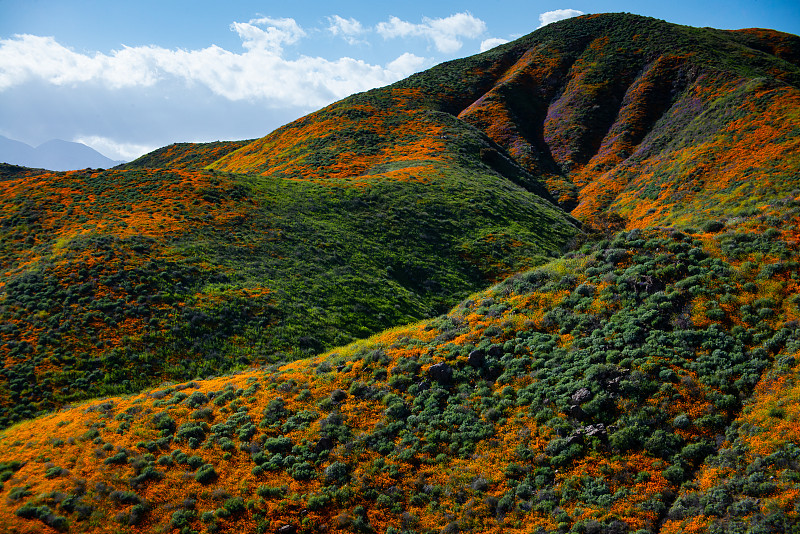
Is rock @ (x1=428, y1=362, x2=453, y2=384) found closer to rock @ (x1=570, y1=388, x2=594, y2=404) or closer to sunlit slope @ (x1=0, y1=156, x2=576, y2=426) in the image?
rock @ (x1=570, y1=388, x2=594, y2=404)

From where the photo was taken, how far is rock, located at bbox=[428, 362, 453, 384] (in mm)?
17531

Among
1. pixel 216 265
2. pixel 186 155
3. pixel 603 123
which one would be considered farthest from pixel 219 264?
pixel 186 155

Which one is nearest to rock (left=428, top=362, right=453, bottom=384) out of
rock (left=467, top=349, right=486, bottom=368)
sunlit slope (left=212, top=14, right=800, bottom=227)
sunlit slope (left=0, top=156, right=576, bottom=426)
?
rock (left=467, top=349, right=486, bottom=368)

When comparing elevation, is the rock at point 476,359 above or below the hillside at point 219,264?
below

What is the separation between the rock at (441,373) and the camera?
17531 millimetres

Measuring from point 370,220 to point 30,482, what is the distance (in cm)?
3163

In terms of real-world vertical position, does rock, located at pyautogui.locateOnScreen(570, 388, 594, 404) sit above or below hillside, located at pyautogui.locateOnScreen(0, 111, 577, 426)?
below

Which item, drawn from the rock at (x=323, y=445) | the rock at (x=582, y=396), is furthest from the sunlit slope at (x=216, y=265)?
the rock at (x=582, y=396)

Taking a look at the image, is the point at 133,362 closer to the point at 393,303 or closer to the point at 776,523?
the point at 393,303

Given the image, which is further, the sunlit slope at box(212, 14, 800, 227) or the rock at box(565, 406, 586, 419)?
the sunlit slope at box(212, 14, 800, 227)

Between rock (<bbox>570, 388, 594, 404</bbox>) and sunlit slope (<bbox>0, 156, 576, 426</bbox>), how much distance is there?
52.0ft

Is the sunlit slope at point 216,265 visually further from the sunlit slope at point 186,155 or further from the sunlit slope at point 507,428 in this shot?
the sunlit slope at point 186,155

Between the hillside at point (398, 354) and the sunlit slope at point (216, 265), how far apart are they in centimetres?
20

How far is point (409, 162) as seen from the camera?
56531mm
